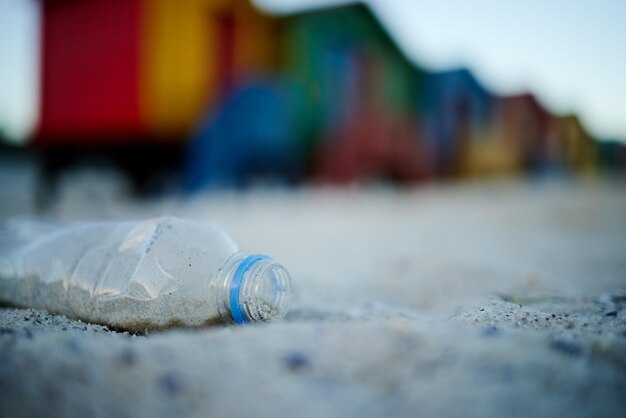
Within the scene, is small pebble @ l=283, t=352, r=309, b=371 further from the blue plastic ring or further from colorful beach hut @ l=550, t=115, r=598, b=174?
colorful beach hut @ l=550, t=115, r=598, b=174

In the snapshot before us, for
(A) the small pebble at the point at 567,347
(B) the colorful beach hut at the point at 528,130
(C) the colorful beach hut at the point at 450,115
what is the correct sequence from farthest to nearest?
(B) the colorful beach hut at the point at 528,130 < (C) the colorful beach hut at the point at 450,115 < (A) the small pebble at the point at 567,347

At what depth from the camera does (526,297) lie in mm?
1247

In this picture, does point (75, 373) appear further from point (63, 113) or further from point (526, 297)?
point (63, 113)

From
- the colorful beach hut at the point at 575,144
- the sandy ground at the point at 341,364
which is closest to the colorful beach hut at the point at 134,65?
the sandy ground at the point at 341,364

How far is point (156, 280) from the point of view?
2.90 ft

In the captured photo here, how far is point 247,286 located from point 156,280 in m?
0.20

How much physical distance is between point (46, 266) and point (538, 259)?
1907 millimetres

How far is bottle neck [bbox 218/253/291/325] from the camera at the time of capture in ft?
2.75

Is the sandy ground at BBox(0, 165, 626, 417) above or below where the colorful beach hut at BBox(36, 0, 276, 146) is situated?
below

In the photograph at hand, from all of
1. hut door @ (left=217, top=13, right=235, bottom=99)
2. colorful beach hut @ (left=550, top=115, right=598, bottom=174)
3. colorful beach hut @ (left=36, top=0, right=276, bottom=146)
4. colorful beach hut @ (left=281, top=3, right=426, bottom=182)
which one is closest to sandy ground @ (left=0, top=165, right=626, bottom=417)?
colorful beach hut @ (left=36, top=0, right=276, bottom=146)

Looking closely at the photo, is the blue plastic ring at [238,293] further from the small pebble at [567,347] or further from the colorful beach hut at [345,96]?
the colorful beach hut at [345,96]

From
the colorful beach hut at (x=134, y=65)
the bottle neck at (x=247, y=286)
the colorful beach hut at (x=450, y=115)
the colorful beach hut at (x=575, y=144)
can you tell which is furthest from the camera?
the colorful beach hut at (x=575, y=144)

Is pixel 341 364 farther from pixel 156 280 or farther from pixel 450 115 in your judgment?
pixel 450 115

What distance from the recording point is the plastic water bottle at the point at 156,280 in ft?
2.85
